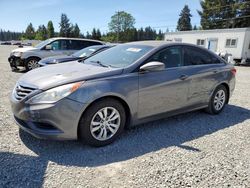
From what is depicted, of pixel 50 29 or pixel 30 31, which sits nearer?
pixel 50 29

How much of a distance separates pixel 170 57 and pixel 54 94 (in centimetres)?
222

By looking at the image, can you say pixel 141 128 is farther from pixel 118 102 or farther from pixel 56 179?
pixel 56 179

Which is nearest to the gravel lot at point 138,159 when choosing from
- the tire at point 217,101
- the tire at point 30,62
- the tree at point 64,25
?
the tire at point 217,101

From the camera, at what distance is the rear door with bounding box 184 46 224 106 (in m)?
4.42

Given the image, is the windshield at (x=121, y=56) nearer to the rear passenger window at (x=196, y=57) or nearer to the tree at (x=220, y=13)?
the rear passenger window at (x=196, y=57)

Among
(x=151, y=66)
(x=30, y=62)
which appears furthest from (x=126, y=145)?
(x=30, y=62)

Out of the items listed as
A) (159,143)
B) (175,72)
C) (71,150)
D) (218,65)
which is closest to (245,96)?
(218,65)

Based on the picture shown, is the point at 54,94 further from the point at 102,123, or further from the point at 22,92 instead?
the point at 102,123

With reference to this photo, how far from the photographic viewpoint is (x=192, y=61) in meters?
4.56

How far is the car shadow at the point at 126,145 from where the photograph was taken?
2.99 metres

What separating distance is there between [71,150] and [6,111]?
7.34 ft

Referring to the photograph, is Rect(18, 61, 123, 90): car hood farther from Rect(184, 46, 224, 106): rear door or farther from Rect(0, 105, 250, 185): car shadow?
Rect(184, 46, 224, 106): rear door

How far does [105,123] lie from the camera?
11.1 feet

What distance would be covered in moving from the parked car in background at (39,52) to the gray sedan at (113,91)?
681 cm
